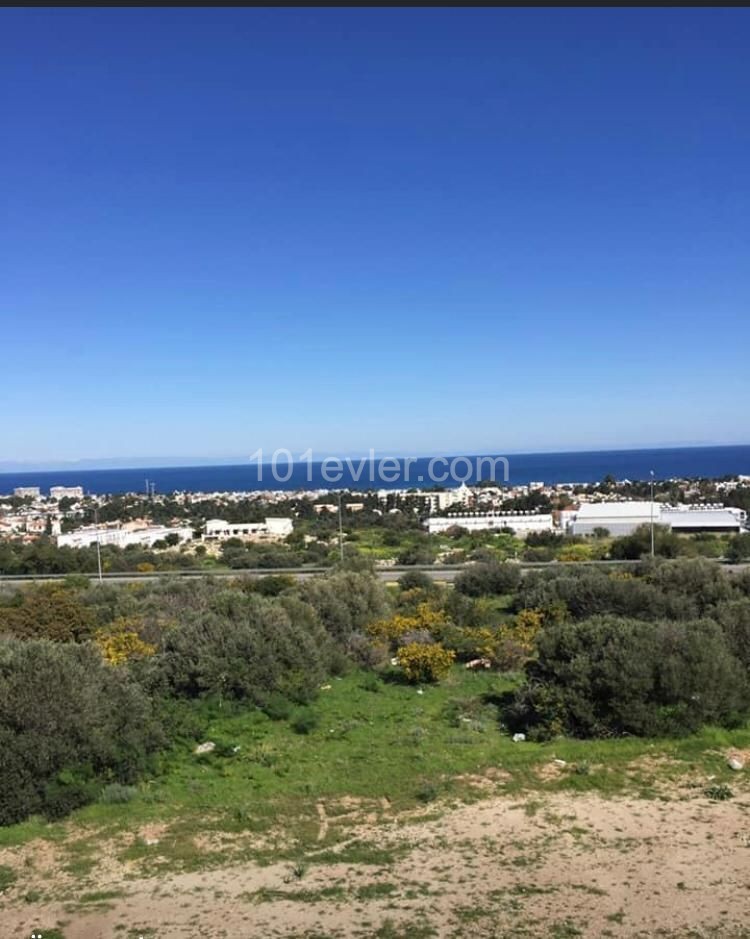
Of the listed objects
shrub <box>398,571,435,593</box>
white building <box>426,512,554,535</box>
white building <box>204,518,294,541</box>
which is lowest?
white building <box>204,518,294,541</box>

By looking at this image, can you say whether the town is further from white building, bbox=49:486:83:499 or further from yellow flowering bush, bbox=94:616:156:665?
white building, bbox=49:486:83:499

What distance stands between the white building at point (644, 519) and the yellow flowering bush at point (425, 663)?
34983 millimetres

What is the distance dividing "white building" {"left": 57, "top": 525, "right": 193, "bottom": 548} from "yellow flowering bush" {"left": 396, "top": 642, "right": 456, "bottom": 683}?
39.7m

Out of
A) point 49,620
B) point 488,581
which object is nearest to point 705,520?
point 488,581

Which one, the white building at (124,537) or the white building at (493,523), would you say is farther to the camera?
the white building at (493,523)

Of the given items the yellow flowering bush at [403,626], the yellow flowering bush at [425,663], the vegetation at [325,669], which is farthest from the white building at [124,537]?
the yellow flowering bush at [425,663]

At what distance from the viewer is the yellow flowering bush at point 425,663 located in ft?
45.5

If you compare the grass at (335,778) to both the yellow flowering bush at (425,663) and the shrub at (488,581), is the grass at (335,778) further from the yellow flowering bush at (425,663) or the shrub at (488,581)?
the shrub at (488,581)

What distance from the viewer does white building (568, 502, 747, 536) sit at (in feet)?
155

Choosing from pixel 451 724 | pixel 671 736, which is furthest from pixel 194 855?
pixel 671 736

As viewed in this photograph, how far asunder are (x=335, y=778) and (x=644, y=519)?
1804 inches

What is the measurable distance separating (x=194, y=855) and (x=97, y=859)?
0.95m

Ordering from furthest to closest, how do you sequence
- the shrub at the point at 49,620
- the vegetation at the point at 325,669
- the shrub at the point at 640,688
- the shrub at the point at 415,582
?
the shrub at the point at 415,582, the shrub at the point at 49,620, the shrub at the point at 640,688, the vegetation at the point at 325,669

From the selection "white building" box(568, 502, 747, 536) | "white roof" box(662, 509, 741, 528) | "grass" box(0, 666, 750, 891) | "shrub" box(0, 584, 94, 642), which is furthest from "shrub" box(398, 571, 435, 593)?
"white roof" box(662, 509, 741, 528)
